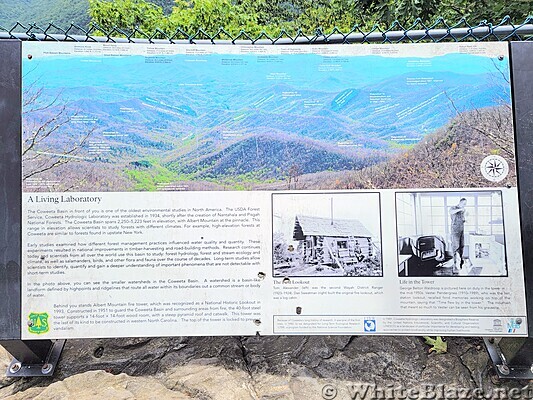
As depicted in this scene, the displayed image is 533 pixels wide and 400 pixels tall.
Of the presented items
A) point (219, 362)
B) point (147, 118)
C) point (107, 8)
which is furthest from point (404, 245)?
point (107, 8)

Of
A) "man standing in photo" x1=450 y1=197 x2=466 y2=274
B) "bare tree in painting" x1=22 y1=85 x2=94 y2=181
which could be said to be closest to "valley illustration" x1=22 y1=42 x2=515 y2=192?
"bare tree in painting" x1=22 y1=85 x2=94 y2=181

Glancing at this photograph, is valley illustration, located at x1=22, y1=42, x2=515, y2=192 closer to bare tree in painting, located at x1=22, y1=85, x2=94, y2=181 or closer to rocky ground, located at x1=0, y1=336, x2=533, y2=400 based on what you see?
bare tree in painting, located at x1=22, y1=85, x2=94, y2=181

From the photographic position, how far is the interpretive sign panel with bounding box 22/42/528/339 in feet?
6.95

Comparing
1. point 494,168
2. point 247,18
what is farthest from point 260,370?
point 247,18

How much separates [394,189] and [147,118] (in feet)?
4.35

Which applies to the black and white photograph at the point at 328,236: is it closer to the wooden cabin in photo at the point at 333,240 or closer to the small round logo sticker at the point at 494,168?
the wooden cabin in photo at the point at 333,240

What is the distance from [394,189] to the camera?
215cm

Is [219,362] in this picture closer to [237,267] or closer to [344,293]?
[237,267]

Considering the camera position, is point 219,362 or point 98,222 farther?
point 219,362

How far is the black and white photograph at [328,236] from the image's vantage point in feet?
6.97

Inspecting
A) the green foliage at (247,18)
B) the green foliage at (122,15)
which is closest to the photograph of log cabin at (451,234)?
the green foliage at (247,18)

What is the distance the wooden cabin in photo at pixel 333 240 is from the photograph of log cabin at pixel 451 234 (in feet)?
0.63

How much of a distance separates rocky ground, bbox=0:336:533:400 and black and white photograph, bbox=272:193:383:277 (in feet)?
1.94

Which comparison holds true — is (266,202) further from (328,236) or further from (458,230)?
(458,230)
